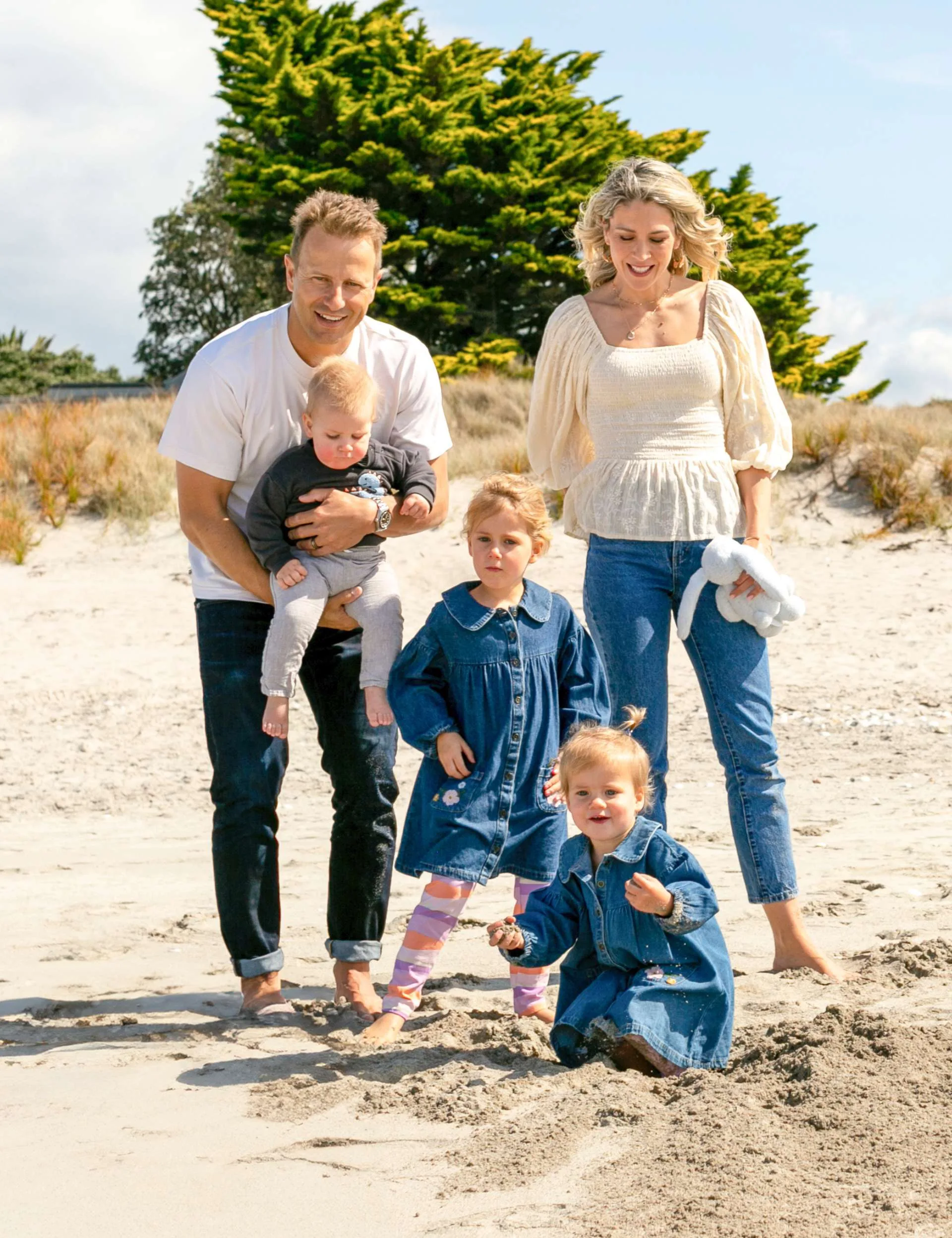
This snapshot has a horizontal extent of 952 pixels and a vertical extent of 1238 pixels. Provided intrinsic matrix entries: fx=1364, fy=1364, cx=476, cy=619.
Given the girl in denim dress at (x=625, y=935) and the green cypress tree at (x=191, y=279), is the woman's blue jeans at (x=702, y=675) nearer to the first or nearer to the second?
the girl in denim dress at (x=625, y=935)

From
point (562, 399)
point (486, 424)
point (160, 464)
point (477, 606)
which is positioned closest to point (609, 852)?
point (477, 606)

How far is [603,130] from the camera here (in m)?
24.9

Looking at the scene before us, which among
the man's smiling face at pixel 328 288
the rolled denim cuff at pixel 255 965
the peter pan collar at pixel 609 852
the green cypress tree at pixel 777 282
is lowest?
the rolled denim cuff at pixel 255 965

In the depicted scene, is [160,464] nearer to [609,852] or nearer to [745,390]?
[745,390]

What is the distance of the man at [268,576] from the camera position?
358 cm

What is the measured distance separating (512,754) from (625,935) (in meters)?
0.58

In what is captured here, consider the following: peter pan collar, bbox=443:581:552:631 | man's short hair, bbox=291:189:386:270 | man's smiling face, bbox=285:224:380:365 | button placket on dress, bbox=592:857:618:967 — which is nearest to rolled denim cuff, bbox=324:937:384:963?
button placket on dress, bbox=592:857:618:967

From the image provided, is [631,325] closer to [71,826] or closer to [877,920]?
[877,920]

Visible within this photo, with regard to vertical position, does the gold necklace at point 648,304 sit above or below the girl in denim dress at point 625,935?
above

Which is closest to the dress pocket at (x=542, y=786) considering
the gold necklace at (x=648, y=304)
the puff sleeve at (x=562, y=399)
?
the puff sleeve at (x=562, y=399)

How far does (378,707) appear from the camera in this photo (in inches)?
143

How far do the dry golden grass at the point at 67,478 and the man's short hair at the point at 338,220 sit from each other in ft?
26.4

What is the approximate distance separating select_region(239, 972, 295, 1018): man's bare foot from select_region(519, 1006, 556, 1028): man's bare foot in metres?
0.67

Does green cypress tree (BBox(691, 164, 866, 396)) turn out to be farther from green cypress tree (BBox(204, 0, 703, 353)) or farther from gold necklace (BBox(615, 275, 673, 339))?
gold necklace (BBox(615, 275, 673, 339))
